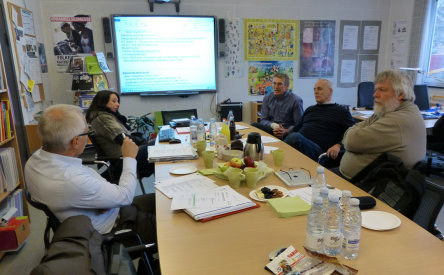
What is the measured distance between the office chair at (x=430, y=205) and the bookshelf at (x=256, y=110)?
3.60 metres

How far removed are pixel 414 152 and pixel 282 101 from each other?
1979 millimetres

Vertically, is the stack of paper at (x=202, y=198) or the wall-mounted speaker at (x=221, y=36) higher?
the wall-mounted speaker at (x=221, y=36)

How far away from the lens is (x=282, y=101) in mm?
3699

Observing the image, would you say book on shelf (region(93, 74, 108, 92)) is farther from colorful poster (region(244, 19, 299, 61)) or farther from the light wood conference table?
the light wood conference table

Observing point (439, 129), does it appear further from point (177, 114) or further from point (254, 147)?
point (177, 114)

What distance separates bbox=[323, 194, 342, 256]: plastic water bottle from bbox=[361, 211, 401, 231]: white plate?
26 cm

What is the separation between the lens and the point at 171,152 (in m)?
2.13

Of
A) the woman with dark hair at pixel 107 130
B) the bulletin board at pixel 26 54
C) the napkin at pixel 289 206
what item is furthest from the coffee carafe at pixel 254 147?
the bulletin board at pixel 26 54

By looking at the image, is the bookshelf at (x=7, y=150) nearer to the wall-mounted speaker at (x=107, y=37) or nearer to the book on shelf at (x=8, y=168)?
the book on shelf at (x=8, y=168)

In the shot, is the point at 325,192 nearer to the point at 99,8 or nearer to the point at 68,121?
the point at 68,121

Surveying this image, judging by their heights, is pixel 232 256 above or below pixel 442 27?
below

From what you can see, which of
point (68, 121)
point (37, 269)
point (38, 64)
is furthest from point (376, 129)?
point (38, 64)

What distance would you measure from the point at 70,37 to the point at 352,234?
454 cm

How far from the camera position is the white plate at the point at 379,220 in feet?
3.73
